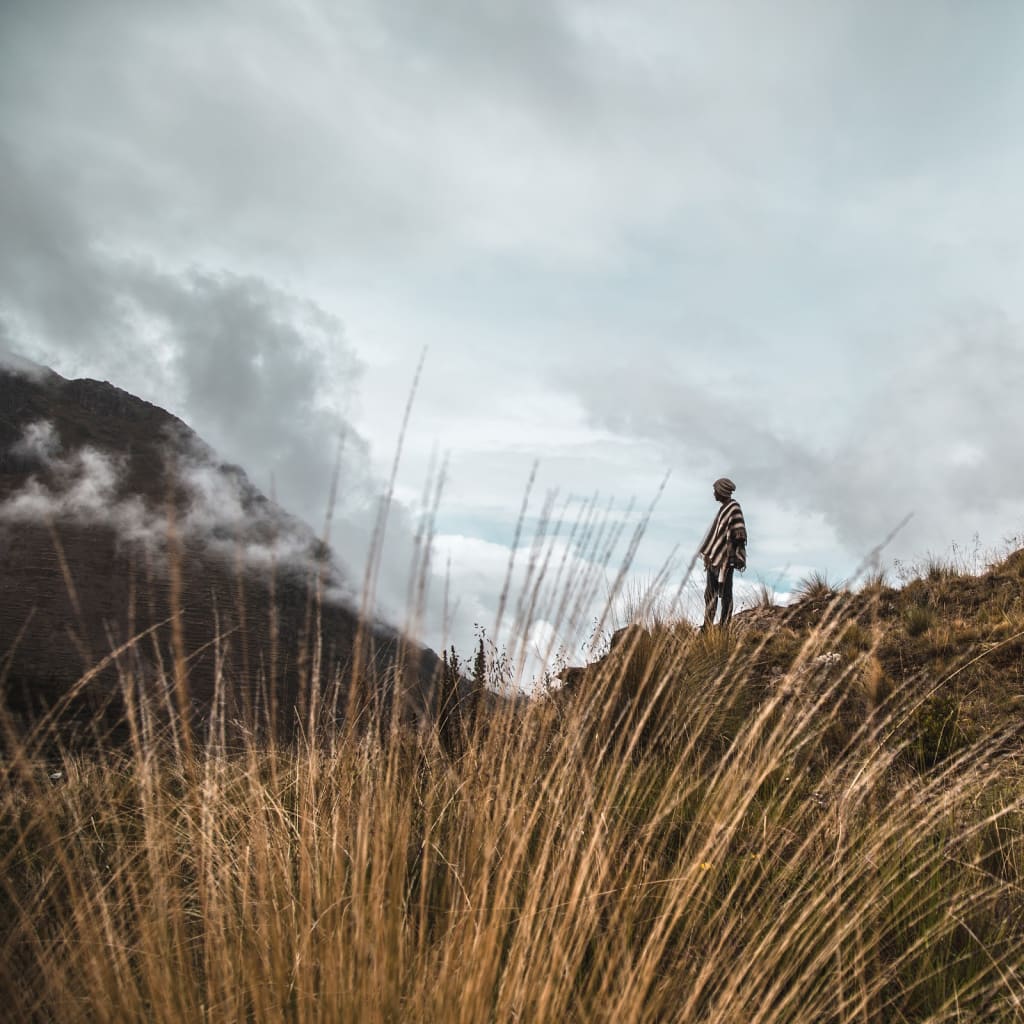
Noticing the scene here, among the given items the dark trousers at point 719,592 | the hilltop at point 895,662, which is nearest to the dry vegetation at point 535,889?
the hilltop at point 895,662

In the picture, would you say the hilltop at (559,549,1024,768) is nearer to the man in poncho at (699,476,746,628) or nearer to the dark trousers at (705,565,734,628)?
the dark trousers at (705,565,734,628)

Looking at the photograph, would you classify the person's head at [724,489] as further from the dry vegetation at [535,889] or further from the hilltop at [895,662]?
the dry vegetation at [535,889]

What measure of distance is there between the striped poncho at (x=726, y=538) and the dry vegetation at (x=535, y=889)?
379cm

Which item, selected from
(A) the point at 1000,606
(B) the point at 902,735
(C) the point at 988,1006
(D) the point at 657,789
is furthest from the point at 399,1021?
(A) the point at 1000,606

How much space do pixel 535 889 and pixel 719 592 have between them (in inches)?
289

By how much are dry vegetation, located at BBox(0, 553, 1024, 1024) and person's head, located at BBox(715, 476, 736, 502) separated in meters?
4.27

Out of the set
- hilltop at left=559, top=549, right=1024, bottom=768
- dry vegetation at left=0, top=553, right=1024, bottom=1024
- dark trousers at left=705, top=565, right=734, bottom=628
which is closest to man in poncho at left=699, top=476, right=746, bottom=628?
dark trousers at left=705, top=565, right=734, bottom=628

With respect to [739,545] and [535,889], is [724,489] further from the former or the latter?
[535,889]

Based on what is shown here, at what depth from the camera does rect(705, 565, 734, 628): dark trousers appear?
326 inches

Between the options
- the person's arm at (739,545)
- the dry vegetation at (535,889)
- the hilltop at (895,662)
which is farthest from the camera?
the person's arm at (739,545)

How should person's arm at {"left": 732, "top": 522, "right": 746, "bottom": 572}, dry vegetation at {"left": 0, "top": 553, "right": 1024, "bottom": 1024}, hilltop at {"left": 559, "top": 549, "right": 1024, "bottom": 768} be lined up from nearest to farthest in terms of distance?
dry vegetation at {"left": 0, "top": 553, "right": 1024, "bottom": 1024} < hilltop at {"left": 559, "top": 549, "right": 1024, "bottom": 768} < person's arm at {"left": 732, "top": 522, "right": 746, "bottom": 572}

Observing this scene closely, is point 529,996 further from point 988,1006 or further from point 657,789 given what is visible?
point 657,789

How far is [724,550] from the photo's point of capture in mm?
8266

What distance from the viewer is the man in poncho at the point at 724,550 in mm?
8234
